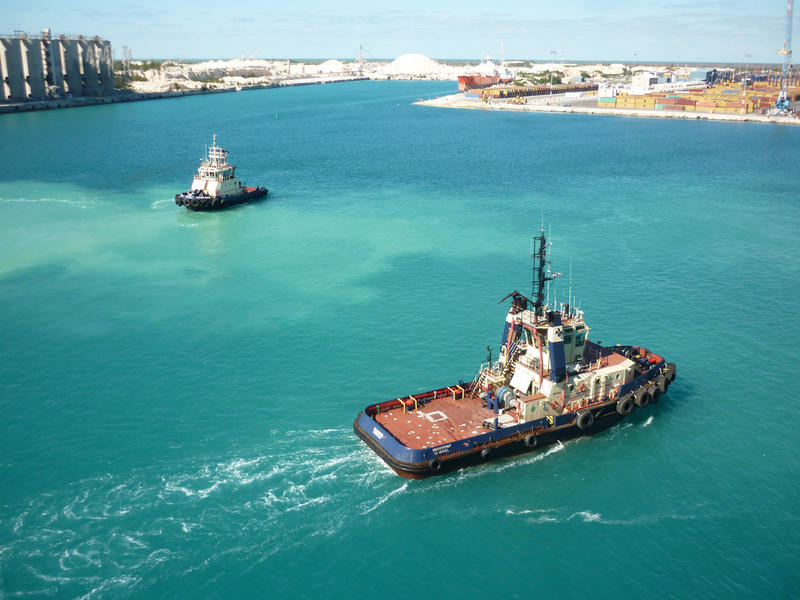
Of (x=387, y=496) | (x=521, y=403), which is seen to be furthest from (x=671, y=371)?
(x=387, y=496)

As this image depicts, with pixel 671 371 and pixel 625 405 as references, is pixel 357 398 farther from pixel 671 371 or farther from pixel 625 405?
pixel 671 371

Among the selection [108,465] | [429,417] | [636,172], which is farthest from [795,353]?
[636,172]

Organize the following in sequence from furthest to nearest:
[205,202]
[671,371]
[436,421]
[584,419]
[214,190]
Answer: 1. [214,190]
2. [205,202]
3. [671,371]
4. [584,419]
5. [436,421]

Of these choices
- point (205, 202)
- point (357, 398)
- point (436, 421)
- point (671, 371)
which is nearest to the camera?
point (436, 421)

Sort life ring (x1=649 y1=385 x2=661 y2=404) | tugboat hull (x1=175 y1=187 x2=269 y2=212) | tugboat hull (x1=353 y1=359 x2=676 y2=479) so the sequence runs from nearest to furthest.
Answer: tugboat hull (x1=353 y1=359 x2=676 y2=479), life ring (x1=649 y1=385 x2=661 y2=404), tugboat hull (x1=175 y1=187 x2=269 y2=212)

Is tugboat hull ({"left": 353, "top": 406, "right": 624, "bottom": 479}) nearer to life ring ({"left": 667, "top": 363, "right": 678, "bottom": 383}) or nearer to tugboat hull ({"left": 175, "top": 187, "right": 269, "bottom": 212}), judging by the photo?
life ring ({"left": 667, "top": 363, "right": 678, "bottom": 383})

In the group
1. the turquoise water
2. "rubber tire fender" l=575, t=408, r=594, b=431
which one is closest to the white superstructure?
the turquoise water
